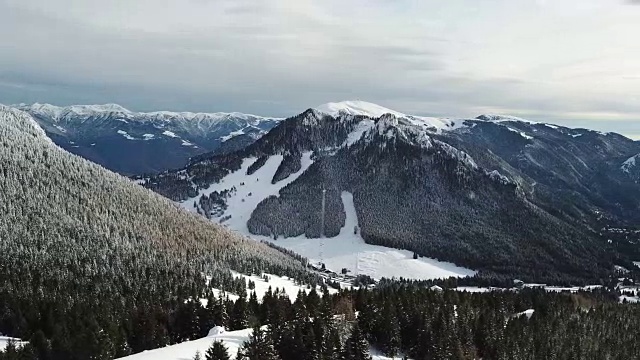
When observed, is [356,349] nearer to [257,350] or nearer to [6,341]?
[257,350]

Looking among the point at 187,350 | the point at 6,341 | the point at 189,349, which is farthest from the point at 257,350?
the point at 6,341

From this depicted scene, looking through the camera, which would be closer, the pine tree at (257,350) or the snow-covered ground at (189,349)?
the pine tree at (257,350)

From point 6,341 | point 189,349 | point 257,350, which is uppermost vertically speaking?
point 257,350

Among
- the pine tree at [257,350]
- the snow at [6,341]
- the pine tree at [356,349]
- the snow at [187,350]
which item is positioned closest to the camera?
the pine tree at [257,350]

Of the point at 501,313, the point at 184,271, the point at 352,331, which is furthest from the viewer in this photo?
the point at 184,271

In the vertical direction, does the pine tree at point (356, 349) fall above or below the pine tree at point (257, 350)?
below

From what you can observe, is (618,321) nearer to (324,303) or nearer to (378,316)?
(378,316)

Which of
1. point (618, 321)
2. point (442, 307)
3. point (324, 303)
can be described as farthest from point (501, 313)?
point (324, 303)

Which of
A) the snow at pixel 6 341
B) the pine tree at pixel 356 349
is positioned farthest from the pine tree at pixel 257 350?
the snow at pixel 6 341

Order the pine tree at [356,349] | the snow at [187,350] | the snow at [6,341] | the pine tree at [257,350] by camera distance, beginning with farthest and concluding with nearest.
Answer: the snow at [6,341] < the pine tree at [356,349] < the snow at [187,350] < the pine tree at [257,350]

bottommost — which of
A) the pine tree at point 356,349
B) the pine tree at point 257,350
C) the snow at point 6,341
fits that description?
the snow at point 6,341

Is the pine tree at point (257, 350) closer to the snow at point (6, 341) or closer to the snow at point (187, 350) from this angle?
the snow at point (187, 350)
